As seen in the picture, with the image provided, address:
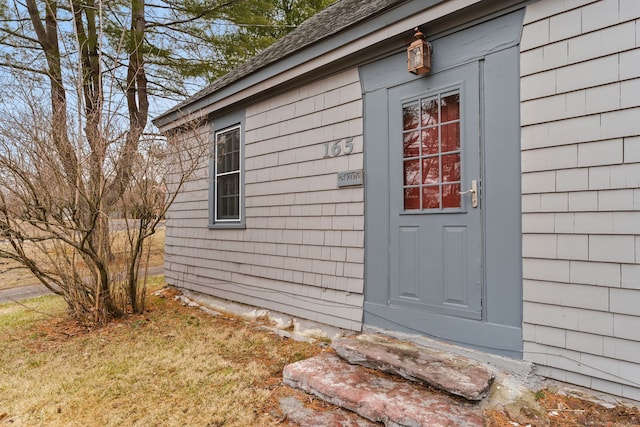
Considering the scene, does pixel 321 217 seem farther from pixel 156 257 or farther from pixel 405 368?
pixel 156 257

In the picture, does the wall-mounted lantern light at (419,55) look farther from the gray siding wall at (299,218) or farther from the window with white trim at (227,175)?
the window with white trim at (227,175)

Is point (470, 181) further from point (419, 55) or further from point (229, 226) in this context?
point (229, 226)

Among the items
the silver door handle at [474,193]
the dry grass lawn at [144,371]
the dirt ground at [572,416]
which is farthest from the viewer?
the silver door handle at [474,193]

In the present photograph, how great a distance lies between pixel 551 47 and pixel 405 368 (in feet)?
8.22

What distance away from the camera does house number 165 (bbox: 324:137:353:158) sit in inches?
152

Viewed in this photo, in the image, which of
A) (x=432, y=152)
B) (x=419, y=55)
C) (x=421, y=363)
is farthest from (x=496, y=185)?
(x=421, y=363)

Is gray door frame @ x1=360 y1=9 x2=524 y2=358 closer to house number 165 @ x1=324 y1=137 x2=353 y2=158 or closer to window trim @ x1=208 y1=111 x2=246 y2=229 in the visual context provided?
house number 165 @ x1=324 y1=137 x2=353 y2=158

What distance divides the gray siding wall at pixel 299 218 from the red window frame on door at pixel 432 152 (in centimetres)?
55

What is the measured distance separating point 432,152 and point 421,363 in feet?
5.67

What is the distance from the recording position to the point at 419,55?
315 cm

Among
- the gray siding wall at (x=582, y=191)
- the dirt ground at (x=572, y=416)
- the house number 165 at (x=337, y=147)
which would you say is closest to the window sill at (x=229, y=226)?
the house number 165 at (x=337, y=147)

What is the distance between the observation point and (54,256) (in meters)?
Result: 4.82

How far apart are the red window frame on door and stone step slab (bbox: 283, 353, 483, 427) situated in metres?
1.44

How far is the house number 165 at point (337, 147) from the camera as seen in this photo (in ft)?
12.7
